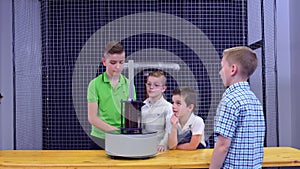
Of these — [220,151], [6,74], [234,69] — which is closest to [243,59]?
[234,69]

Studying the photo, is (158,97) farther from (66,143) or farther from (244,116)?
(66,143)

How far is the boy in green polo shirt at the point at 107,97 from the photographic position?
1.87 meters

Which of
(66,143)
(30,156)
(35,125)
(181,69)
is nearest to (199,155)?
(30,156)

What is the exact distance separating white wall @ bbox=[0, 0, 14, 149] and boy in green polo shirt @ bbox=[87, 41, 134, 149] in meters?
1.15

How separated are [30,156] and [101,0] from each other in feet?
4.47

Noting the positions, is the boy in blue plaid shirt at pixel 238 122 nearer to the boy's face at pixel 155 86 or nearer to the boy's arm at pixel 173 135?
the boy's arm at pixel 173 135

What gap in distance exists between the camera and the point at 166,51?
8.61 feet

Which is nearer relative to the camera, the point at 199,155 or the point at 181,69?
the point at 199,155

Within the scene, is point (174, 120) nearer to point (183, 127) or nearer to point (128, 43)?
point (183, 127)

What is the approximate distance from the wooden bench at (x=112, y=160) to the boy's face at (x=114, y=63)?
1.38 feet

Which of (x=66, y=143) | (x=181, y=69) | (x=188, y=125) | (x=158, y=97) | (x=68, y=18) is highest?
(x=68, y=18)

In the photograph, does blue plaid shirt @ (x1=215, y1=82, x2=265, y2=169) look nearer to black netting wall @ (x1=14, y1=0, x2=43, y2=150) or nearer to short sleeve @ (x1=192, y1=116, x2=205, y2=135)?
short sleeve @ (x1=192, y1=116, x2=205, y2=135)

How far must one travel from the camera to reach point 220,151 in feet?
4.52

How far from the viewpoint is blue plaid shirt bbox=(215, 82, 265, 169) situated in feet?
4.47
